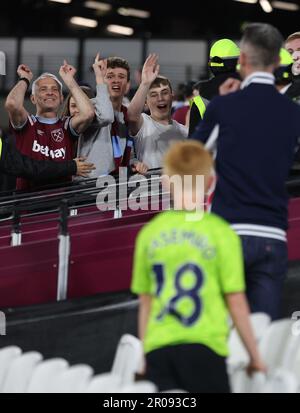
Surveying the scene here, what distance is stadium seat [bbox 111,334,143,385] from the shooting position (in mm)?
5254

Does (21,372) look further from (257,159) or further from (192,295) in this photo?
(257,159)

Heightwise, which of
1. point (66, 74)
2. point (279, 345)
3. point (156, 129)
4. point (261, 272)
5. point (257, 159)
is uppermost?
point (66, 74)

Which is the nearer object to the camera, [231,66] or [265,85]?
[265,85]

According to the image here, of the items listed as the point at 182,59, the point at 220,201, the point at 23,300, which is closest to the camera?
the point at 220,201

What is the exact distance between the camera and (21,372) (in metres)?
5.17

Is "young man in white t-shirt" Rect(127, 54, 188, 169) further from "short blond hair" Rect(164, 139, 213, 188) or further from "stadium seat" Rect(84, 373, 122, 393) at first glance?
"stadium seat" Rect(84, 373, 122, 393)

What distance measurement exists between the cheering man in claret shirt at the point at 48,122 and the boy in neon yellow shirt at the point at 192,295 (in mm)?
3928

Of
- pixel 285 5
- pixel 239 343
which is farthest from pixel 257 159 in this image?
pixel 285 5

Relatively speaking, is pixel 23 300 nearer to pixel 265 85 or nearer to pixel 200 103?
pixel 200 103

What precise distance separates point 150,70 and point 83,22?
19706 mm

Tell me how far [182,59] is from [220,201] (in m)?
21.1

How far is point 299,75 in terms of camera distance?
8.66 meters
